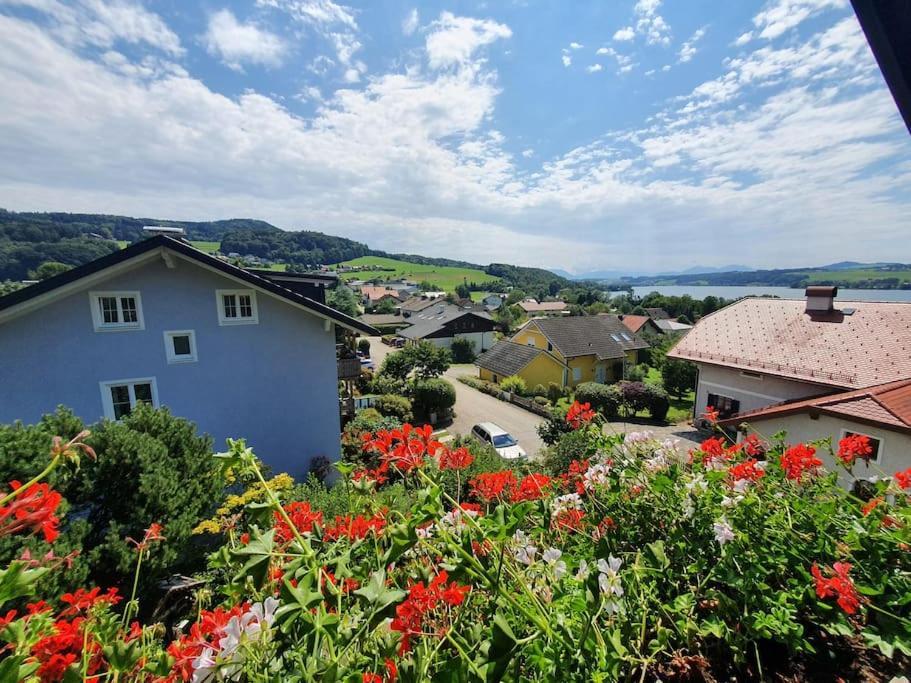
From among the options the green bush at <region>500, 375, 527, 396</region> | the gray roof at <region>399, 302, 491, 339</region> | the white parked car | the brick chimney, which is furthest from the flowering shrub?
the gray roof at <region>399, 302, 491, 339</region>

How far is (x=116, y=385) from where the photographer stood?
9195 millimetres

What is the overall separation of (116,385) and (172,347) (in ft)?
4.69

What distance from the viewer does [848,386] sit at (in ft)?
42.0

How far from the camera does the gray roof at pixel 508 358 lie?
1072 inches

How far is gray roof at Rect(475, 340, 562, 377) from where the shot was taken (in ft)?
89.3

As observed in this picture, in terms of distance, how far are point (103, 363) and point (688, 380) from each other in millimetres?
27604

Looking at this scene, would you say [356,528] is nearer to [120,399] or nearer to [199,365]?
[199,365]

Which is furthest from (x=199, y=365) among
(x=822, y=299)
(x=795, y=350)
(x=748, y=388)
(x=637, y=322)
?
(x=637, y=322)

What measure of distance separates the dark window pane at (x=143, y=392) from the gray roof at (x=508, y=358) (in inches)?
832

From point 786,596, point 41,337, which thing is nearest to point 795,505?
point 786,596

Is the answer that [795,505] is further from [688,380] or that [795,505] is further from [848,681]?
[688,380]

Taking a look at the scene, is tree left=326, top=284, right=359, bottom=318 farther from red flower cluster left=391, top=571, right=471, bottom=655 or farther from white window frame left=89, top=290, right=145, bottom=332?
red flower cluster left=391, top=571, right=471, bottom=655

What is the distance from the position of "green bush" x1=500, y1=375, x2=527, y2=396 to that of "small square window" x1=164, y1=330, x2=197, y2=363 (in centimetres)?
1938

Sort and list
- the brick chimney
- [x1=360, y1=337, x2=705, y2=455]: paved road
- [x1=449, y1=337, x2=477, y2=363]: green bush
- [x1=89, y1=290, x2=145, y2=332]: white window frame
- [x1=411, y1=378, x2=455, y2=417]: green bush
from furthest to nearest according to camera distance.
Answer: [x1=449, y1=337, x2=477, y2=363]: green bush
[x1=411, y1=378, x2=455, y2=417]: green bush
[x1=360, y1=337, x2=705, y2=455]: paved road
the brick chimney
[x1=89, y1=290, x2=145, y2=332]: white window frame
